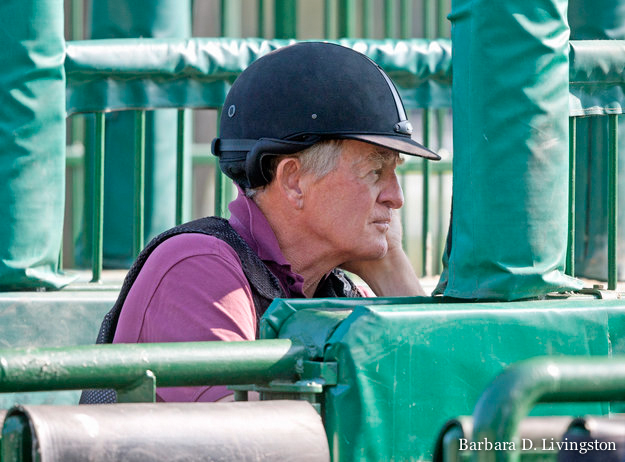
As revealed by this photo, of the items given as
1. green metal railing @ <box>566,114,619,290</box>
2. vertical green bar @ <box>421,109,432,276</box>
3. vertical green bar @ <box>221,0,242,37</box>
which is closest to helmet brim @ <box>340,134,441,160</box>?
green metal railing @ <box>566,114,619,290</box>

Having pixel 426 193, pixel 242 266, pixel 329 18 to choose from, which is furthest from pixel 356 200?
pixel 329 18

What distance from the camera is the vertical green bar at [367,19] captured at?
721 cm

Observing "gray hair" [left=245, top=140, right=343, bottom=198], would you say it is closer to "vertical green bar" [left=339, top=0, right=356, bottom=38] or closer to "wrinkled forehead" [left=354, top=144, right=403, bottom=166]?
"wrinkled forehead" [left=354, top=144, right=403, bottom=166]

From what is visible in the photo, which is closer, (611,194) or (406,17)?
(611,194)

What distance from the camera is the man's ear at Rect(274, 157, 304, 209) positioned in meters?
2.57

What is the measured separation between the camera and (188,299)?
86.0 inches

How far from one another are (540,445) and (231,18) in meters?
6.01

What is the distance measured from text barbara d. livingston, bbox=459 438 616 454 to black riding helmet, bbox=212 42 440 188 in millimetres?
1124

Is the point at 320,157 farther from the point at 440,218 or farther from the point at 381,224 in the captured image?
the point at 440,218

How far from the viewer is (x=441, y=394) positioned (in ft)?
5.83

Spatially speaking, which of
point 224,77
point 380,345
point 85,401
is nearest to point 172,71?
point 224,77

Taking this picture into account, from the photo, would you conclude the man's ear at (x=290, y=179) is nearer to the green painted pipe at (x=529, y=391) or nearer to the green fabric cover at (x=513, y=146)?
the green fabric cover at (x=513, y=146)

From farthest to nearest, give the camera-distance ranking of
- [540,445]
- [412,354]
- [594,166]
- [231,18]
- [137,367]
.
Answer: [231,18] < [594,166] < [412,354] < [137,367] < [540,445]

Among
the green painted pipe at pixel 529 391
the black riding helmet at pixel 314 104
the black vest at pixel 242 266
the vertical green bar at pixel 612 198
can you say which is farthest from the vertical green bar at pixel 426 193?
the green painted pipe at pixel 529 391
